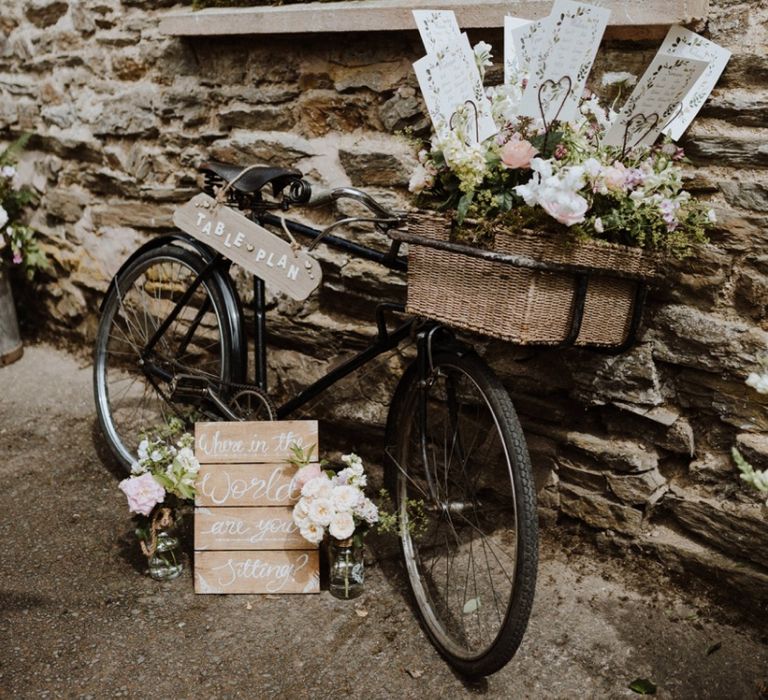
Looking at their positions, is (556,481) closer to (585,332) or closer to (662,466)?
→ (662,466)

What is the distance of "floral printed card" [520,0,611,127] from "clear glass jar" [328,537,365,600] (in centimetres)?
146

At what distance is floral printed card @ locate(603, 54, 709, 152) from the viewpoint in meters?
2.15

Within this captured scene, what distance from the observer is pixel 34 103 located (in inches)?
172

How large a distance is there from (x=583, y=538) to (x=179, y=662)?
4.65ft

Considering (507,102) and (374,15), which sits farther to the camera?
(374,15)

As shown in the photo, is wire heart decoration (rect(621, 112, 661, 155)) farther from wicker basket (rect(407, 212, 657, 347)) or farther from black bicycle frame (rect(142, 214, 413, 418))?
black bicycle frame (rect(142, 214, 413, 418))

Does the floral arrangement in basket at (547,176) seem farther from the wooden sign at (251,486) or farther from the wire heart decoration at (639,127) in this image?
the wooden sign at (251,486)

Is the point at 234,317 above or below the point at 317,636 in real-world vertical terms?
above

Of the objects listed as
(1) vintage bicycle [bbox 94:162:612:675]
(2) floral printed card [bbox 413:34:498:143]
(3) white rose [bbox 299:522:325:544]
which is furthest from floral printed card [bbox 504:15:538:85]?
(3) white rose [bbox 299:522:325:544]

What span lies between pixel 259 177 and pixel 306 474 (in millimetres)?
968

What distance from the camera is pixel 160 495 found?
2.70 meters

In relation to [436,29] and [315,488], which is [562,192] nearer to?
[436,29]

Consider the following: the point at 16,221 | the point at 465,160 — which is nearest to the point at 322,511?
the point at 465,160

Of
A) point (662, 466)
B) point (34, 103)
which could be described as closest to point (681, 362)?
point (662, 466)
